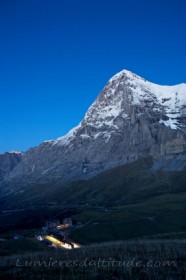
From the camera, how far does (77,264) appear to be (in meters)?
38.0

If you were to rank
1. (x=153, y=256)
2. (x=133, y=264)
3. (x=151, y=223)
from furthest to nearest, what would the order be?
(x=151, y=223) → (x=153, y=256) → (x=133, y=264)

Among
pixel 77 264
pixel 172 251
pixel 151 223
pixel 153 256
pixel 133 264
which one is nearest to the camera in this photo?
pixel 133 264

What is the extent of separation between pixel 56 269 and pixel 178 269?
11880mm

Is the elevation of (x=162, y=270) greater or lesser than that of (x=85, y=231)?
lesser

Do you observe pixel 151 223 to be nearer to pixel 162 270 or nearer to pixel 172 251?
pixel 172 251

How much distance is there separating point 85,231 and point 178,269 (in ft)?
464

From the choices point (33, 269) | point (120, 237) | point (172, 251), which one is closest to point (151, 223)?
point (120, 237)

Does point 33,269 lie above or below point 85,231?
below

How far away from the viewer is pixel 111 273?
32156 millimetres

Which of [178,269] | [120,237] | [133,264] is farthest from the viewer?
[120,237]

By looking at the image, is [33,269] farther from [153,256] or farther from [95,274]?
[153,256]

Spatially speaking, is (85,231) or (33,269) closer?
(33,269)

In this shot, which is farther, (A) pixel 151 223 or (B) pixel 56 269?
(A) pixel 151 223

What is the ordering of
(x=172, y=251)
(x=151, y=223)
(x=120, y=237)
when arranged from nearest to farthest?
1. (x=172, y=251)
2. (x=120, y=237)
3. (x=151, y=223)
